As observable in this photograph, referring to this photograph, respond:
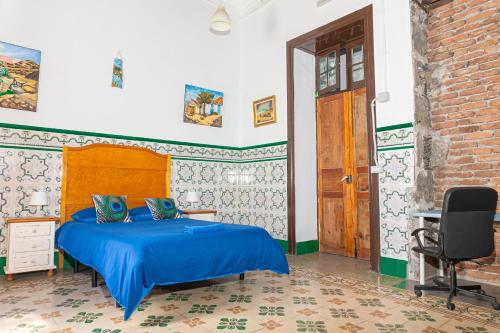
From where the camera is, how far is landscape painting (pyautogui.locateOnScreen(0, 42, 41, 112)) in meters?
4.46

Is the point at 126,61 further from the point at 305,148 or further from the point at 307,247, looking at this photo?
the point at 307,247

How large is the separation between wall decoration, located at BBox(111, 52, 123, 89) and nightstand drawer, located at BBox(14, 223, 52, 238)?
7.65 feet

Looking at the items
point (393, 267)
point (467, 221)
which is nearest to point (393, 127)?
point (467, 221)

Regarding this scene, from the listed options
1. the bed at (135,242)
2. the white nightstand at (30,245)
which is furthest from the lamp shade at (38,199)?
the bed at (135,242)

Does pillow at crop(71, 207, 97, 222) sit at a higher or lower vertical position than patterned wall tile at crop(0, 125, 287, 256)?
lower

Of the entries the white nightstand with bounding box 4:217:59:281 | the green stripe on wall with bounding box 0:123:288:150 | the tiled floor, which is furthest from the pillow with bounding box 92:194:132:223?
the green stripe on wall with bounding box 0:123:288:150

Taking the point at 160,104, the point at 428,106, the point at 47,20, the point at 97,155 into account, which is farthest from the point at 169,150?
the point at 428,106

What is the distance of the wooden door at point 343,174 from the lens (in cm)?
559

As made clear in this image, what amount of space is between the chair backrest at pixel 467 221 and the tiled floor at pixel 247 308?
1.77 feet

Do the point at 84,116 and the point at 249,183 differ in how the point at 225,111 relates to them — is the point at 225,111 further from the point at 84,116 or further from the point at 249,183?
the point at 84,116

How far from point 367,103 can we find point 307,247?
2.65 m

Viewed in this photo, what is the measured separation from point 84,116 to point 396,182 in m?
4.47

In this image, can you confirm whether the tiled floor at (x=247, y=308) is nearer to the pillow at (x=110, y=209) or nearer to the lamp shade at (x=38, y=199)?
the pillow at (x=110, y=209)

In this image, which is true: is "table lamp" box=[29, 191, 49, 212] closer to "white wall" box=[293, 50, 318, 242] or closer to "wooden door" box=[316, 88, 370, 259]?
"white wall" box=[293, 50, 318, 242]
